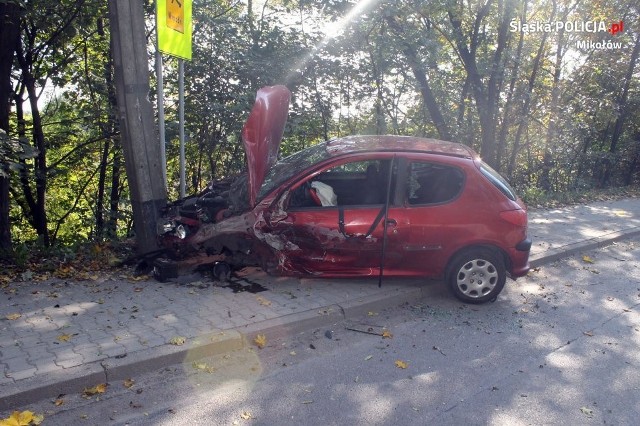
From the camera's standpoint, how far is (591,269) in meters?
7.85

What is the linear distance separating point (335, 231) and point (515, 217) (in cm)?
204

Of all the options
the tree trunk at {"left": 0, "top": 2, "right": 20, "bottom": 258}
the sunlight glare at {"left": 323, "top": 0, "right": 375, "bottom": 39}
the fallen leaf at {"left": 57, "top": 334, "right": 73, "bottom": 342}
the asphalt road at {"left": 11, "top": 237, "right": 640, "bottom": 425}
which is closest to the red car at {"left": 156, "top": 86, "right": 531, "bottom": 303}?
the asphalt road at {"left": 11, "top": 237, "right": 640, "bottom": 425}

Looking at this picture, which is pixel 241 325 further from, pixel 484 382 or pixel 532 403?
pixel 532 403

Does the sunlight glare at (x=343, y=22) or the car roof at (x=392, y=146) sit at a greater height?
the sunlight glare at (x=343, y=22)

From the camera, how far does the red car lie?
5.78 metres

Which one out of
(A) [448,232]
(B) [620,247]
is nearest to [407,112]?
(B) [620,247]

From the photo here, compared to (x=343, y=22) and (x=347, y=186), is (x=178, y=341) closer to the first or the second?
(x=347, y=186)

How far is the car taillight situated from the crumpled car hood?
2.75 m

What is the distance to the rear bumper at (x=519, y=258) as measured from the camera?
5.98 meters

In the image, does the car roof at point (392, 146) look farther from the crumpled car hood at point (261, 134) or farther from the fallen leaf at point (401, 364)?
the fallen leaf at point (401, 364)

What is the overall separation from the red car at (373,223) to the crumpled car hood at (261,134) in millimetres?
12

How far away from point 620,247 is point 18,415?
9409mm

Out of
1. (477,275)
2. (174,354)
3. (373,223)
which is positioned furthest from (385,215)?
(174,354)

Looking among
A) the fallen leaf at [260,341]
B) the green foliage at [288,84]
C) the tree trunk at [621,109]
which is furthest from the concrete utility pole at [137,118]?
the tree trunk at [621,109]
